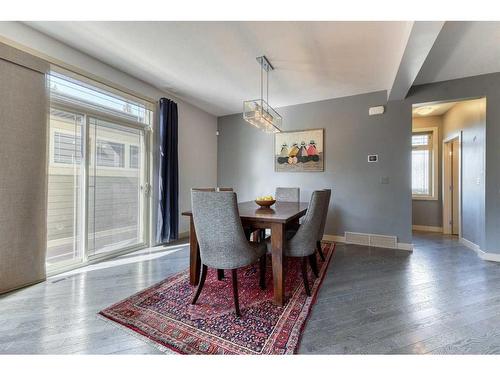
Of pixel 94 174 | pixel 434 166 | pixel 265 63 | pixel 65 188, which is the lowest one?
pixel 65 188

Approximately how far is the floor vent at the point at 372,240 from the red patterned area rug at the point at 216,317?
1803mm

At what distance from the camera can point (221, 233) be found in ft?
5.94

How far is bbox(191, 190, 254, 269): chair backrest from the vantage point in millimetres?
1770

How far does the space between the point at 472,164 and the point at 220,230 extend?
4.21m

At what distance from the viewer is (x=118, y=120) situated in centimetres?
318

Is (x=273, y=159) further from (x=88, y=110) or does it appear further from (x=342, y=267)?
(x=88, y=110)

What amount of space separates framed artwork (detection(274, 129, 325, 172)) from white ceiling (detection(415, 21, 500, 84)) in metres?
1.70

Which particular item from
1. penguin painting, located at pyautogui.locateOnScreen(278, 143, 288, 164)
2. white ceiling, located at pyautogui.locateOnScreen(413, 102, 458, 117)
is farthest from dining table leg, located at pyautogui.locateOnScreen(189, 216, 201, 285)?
white ceiling, located at pyautogui.locateOnScreen(413, 102, 458, 117)

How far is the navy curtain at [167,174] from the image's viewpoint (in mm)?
3660

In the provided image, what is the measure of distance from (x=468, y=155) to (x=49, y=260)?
6.15 meters

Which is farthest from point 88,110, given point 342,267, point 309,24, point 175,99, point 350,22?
point 342,267

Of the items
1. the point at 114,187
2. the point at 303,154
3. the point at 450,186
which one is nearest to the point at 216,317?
the point at 114,187

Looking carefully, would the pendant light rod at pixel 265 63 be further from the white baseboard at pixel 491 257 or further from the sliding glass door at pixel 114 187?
the white baseboard at pixel 491 257

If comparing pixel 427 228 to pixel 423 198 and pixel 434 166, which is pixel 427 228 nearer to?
pixel 423 198
